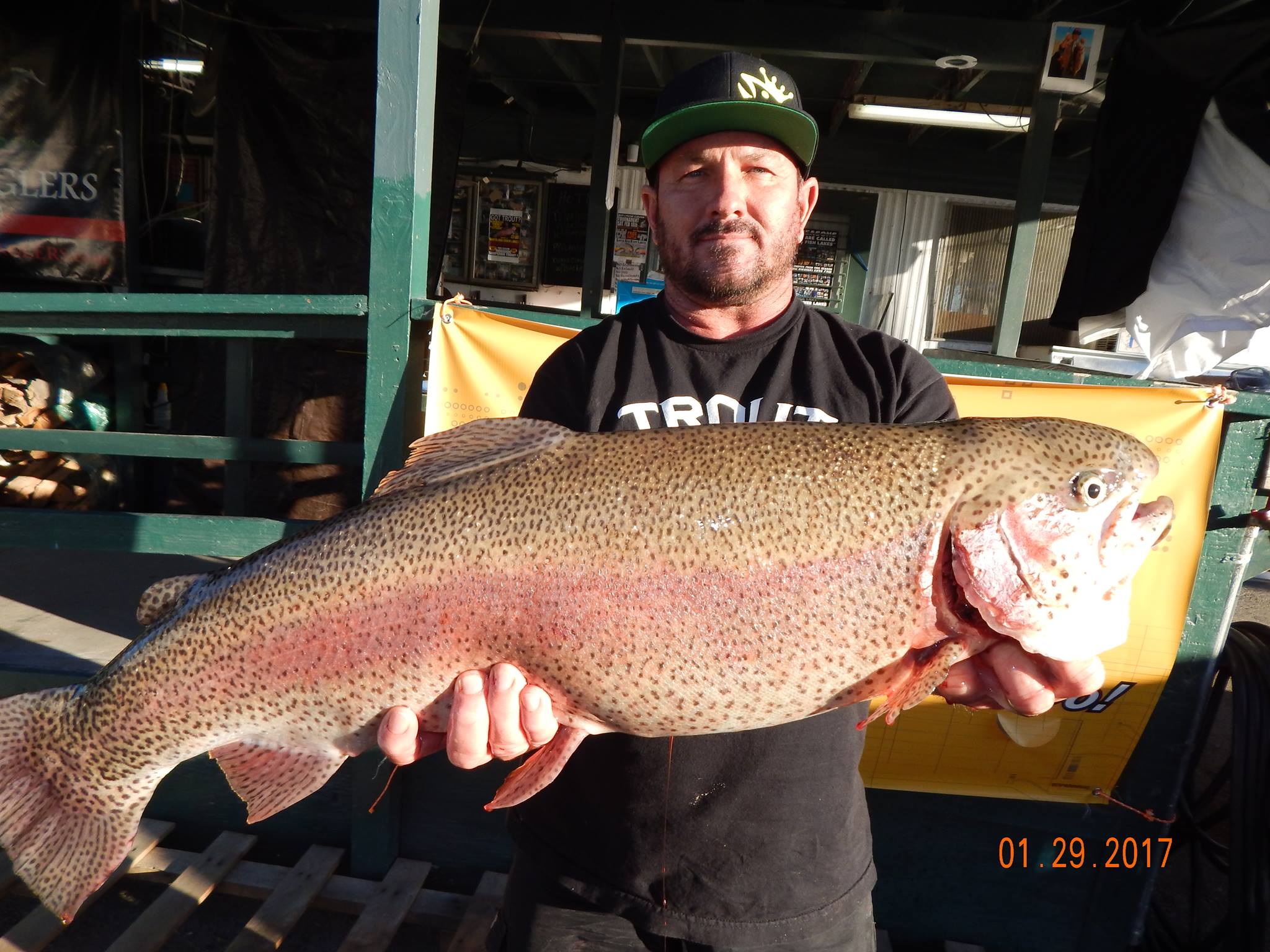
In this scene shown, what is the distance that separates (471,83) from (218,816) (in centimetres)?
702

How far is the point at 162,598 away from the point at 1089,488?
7.50 feet

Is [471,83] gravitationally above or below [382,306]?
above

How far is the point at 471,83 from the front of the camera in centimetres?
796

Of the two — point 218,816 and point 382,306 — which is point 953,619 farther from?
point 218,816

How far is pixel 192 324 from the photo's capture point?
3.22 meters

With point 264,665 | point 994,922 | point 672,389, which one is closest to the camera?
point 264,665

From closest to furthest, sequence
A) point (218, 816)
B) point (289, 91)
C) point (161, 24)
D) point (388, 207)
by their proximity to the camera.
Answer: point (388, 207)
point (218, 816)
point (289, 91)
point (161, 24)

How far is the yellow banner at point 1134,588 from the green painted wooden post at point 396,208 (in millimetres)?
186

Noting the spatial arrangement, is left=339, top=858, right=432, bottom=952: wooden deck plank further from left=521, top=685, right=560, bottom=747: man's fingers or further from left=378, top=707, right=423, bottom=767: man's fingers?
left=521, top=685, right=560, bottom=747: man's fingers

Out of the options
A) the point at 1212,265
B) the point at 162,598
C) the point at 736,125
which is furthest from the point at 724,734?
the point at 1212,265

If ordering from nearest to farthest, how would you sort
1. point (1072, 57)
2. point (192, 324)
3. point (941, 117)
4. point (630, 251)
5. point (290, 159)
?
point (192, 324), point (1072, 57), point (290, 159), point (941, 117), point (630, 251)

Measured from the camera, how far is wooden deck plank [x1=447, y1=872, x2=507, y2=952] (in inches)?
124

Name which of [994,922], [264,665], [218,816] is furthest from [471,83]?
[994,922]

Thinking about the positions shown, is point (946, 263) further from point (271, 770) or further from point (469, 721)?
point (271, 770)
